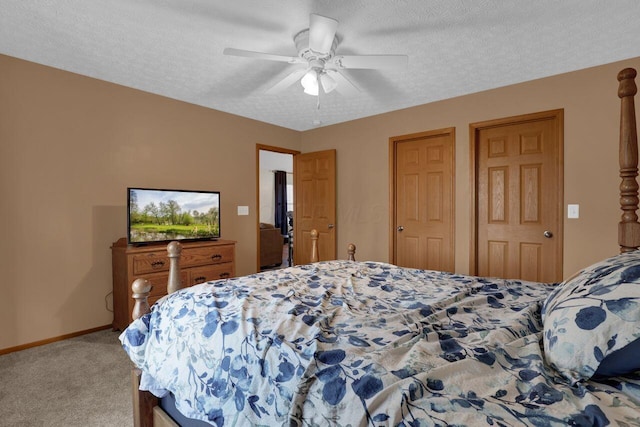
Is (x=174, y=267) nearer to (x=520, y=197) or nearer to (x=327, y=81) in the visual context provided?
(x=327, y=81)

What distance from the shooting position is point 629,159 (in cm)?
151

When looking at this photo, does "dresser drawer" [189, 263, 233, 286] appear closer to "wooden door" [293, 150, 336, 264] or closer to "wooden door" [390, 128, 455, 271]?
"wooden door" [293, 150, 336, 264]

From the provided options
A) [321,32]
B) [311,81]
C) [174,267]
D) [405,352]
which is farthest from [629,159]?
[174,267]

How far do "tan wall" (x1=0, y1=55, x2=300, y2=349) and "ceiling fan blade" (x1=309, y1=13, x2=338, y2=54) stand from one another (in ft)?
7.68

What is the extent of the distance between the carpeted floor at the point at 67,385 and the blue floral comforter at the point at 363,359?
797 millimetres

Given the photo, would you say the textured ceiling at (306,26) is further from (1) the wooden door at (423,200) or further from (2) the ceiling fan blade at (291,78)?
(1) the wooden door at (423,200)

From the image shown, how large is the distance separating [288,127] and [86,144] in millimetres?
2681

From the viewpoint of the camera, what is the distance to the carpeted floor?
6.07 feet

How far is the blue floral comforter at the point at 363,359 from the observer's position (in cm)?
69

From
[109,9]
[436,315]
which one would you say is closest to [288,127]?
[109,9]

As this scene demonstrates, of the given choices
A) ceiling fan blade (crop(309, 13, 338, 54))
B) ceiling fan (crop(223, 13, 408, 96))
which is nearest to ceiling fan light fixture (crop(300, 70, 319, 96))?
ceiling fan (crop(223, 13, 408, 96))

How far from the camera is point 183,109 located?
3859 millimetres

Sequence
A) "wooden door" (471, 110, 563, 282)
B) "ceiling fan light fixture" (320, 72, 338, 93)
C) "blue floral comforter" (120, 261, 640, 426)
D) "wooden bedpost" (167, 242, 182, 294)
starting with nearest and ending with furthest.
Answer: "blue floral comforter" (120, 261, 640, 426) < "wooden bedpost" (167, 242, 182, 294) < "ceiling fan light fixture" (320, 72, 338, 93) < "wooden door" (471, 110, 563, 282)

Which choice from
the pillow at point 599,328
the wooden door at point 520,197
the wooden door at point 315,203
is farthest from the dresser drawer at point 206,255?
the pillow at point 599,328
